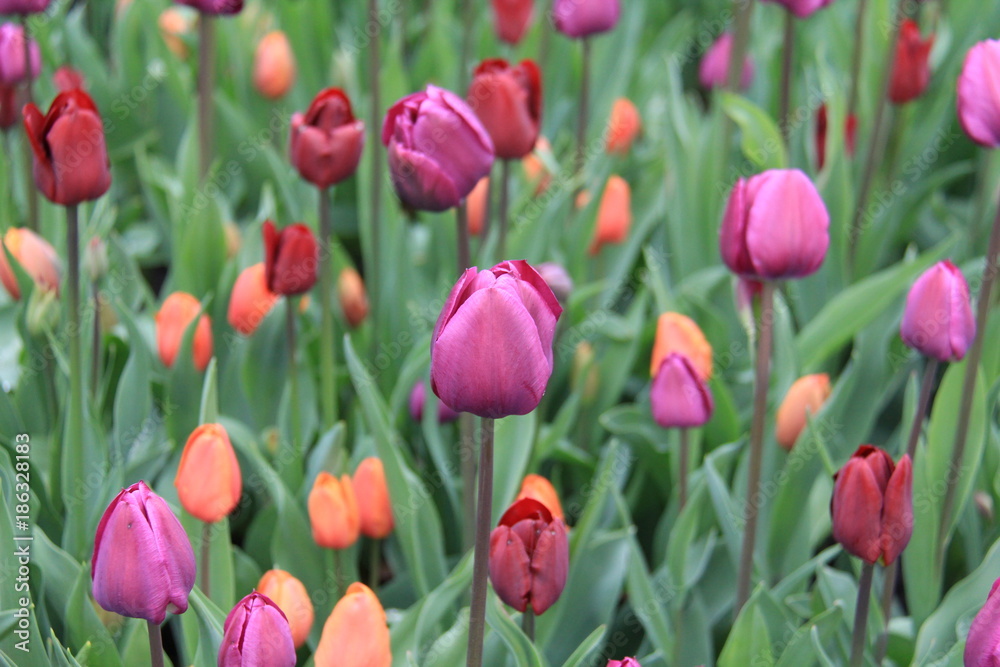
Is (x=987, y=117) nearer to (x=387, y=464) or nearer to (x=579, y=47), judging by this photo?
(x=387, y=464)

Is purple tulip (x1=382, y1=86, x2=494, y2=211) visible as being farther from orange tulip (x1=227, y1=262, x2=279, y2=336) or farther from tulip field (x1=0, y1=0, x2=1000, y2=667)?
orange tulip (x1=227, y1=262, x2=279, y2=336)

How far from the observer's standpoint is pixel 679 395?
1.11 metres

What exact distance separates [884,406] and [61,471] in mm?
1169

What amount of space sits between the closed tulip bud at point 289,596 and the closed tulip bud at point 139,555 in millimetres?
205

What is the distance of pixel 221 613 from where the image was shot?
0.96 m

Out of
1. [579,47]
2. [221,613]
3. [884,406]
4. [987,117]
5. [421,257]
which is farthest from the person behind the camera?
[579,47]

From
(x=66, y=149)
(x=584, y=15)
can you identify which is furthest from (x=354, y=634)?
(x=584, y=15)

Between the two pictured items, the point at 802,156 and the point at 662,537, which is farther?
the point at 802,156

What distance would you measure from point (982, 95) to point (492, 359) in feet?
2.20

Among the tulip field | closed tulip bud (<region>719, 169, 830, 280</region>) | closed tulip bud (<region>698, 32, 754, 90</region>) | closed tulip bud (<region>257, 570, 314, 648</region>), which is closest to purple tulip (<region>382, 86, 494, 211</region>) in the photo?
the tulip field

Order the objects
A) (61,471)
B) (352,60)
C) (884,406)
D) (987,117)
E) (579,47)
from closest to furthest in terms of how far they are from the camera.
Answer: (987,117)
(61,471)
(884,406)
(352,60)
(579,47)

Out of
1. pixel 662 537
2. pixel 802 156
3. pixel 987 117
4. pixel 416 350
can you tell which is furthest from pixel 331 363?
pixel 802 156

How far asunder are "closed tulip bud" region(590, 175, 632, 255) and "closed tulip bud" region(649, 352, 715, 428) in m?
0.48

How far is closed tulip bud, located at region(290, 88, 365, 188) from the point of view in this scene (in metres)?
1.15
